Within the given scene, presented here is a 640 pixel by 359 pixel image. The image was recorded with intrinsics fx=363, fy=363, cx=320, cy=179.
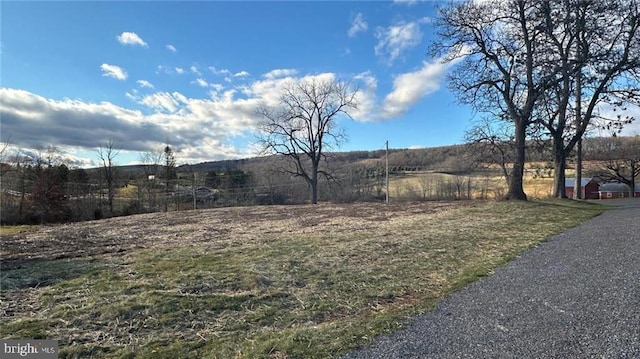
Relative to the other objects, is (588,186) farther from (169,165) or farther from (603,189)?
(169,165)

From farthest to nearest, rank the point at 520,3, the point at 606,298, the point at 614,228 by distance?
the point at 520,3, the point at 614,228, the point at 606,298

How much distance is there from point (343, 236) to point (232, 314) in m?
6.08

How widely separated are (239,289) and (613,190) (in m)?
58.5

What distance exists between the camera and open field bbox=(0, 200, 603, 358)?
3.52 m

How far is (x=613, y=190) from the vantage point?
47938 mm

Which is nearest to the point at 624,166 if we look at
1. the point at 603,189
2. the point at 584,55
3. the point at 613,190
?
the point at 613,190

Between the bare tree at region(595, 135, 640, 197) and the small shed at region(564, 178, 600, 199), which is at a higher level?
the bare tree at region(595, 135, 640, 197)

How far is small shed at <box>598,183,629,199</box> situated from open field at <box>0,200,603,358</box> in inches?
1855

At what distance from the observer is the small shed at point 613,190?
152 feet

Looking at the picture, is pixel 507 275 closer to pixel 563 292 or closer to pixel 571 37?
pixel 563 292

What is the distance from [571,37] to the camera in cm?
1980

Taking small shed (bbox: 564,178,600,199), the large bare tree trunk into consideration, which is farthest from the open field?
small shed (bbox: 564,178,600,199)

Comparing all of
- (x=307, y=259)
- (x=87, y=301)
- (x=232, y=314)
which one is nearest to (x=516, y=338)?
(x=232, y=314)

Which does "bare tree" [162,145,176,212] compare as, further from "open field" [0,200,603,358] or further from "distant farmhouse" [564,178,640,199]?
"distant farmhouse" [564,178,640,199]
